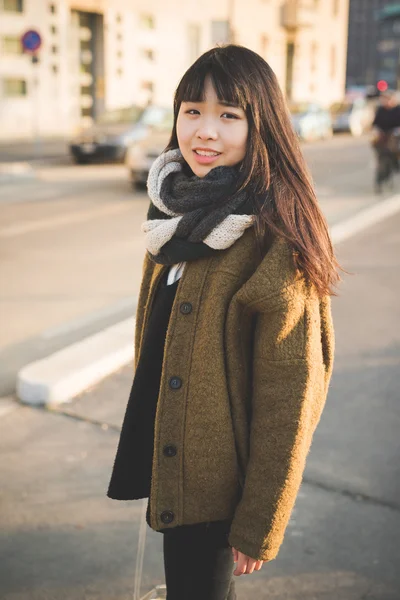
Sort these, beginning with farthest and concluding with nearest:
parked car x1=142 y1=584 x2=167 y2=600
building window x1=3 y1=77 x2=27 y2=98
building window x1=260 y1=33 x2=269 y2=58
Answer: building window x1=260 y1=33 x2=269 y2=58 < building window x1=3 y1=77 x2=27 y2=98 < parked car x1=142 y1=584 x2=167 y2=600

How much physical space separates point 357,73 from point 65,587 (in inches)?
3597

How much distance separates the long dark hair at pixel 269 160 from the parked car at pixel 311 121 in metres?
23.8

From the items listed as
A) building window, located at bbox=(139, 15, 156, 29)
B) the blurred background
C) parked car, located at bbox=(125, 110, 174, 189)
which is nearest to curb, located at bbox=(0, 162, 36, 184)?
the blurred background

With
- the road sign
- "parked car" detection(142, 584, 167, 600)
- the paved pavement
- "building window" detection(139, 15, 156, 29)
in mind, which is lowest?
the paved pavement

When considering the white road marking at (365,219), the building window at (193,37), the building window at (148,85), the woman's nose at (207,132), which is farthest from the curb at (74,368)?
the building window at (193,37)

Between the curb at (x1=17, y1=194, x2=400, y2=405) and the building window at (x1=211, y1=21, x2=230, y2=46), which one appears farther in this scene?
the building window at (x1=211, y1=21, x2=230, y2=46)

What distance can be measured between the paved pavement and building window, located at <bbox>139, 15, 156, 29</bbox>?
90.9ft

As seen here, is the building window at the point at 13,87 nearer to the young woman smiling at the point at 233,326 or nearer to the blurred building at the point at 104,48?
the blurred building at the point at 104,48

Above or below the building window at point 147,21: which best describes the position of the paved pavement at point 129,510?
below

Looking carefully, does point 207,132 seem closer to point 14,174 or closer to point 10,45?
point 14,174

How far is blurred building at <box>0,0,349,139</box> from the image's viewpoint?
981 inches

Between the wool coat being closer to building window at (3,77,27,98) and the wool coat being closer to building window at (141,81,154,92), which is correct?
building window at (3,77,27,98)

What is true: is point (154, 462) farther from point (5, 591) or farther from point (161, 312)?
point (5, 591)

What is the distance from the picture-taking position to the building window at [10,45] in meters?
24.4
